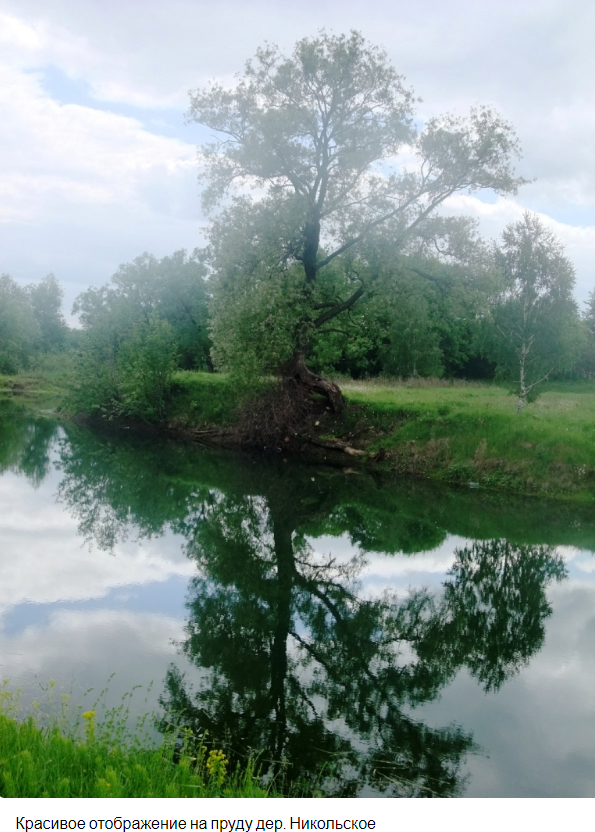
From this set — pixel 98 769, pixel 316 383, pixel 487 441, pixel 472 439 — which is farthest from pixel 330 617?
pixel 316 383

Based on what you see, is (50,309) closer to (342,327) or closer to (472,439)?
(342,327)

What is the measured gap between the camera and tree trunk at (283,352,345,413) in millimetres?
31078

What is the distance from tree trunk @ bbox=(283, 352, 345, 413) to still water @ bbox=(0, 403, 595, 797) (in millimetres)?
8712

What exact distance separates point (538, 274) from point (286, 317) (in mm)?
10067

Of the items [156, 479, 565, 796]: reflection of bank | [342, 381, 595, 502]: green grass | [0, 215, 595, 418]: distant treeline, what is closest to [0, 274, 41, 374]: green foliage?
[0, 215, 595, 418]: distant treeline

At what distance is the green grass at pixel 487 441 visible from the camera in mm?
23766

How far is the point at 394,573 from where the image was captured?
50.8 feet

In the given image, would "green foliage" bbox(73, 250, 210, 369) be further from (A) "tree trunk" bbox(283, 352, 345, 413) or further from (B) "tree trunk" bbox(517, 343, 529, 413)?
(B) "tree trunk" bbox(517, 343, 529, 413)

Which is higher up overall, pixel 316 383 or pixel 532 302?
pixel 532 302

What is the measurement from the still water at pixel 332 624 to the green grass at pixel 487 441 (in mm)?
1777

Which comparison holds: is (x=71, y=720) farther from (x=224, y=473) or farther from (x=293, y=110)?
(x=293, y=110)

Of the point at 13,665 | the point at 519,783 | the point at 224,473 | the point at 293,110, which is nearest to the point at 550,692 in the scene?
the point at 519,783

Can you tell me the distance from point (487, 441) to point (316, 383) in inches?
347

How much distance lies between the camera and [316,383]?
31594 millimetres
